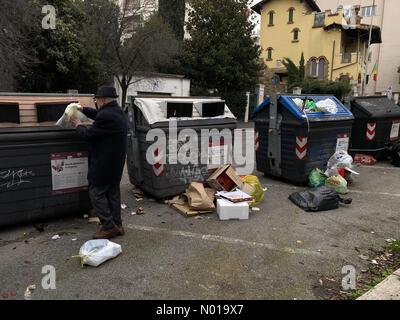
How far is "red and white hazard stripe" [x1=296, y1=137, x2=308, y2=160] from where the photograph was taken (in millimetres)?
6254

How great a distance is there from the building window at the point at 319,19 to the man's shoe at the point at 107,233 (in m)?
35.4

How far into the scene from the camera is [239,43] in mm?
21109

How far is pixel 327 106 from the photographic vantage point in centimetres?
668

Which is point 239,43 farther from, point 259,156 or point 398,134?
point 259,156

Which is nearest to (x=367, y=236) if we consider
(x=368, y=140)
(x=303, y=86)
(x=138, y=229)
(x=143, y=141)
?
(x=138, y=229)

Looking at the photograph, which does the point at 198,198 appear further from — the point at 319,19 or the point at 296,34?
the point at 296,34

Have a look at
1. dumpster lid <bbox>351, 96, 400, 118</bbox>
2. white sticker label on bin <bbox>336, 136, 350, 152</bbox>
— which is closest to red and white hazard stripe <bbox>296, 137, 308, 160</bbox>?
white sticker label on bin <bbox>336, 136, 350, 152</bbox>

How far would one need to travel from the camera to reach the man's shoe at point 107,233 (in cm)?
394

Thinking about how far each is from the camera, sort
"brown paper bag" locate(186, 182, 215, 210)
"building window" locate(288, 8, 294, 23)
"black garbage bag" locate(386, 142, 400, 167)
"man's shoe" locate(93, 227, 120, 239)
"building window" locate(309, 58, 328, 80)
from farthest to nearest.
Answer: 1. "building window" locate(288, 8, 294, 23)
2. "building window" locate(309, 58, 328, 80)
3. "black garbage bag" locate(386, 142, 400, 167)
4. "brown paper bag" locate(186, 182, 215, 210)
5. "man's shoe" locate(93, 227, 120, 239)

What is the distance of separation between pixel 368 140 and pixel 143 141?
5.91 meters

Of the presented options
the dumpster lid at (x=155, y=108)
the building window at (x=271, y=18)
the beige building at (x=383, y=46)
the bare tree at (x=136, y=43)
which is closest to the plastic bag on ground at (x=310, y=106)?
the dumpster lid at (x=155, y=108)

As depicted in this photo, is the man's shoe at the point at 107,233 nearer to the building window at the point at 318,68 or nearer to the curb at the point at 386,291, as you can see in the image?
the curb at the point at 386,291

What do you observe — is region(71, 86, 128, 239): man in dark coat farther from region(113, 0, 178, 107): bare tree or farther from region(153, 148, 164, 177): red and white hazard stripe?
region(113, 0, 178, 107): bare tree

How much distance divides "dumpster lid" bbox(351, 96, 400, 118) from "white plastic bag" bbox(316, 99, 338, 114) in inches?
81.3
